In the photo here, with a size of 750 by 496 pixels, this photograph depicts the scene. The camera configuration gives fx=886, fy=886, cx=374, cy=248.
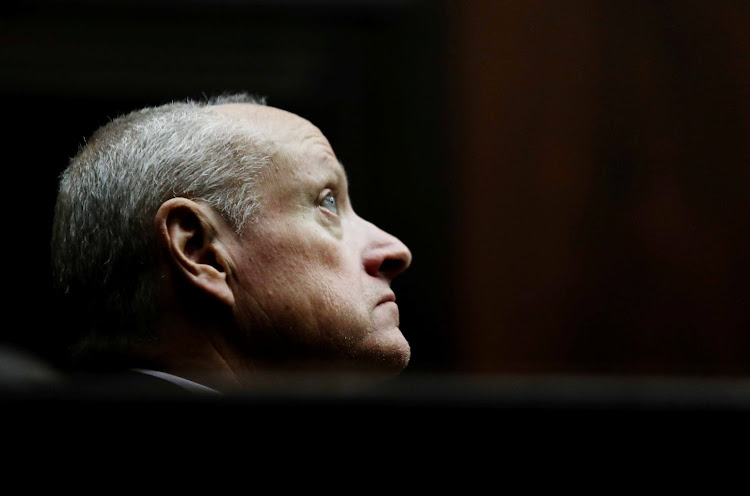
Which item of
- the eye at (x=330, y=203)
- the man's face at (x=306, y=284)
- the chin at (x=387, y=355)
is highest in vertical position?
the eye at (x=330, y=203)

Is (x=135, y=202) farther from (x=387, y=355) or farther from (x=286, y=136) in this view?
(x=387, y=355)

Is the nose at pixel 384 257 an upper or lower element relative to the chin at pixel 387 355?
upper

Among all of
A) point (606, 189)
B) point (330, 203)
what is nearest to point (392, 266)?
point (330, 203)

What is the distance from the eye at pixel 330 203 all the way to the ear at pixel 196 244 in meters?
0.18

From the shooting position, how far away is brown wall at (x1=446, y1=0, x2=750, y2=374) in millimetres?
2893

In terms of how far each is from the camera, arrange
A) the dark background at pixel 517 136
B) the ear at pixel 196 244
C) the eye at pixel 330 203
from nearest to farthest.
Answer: the ear at pixel 196 244
the eye at pixel 330 203
the dark background at pixel 517 136

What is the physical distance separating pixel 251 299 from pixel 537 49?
6.17ft

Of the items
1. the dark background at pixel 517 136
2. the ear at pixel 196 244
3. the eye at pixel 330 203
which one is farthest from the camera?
the dark background at pixel 517 136

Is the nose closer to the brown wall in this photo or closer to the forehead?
the forehead

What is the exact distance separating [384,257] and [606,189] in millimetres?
1633

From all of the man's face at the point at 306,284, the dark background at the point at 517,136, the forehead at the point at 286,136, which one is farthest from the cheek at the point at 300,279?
the dark background at the point at 517,136

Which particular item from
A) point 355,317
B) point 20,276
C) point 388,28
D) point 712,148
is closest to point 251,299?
point 355,317

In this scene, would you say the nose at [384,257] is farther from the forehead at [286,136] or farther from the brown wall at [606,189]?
the brown wall at [606,189]

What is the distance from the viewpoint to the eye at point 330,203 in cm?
153
